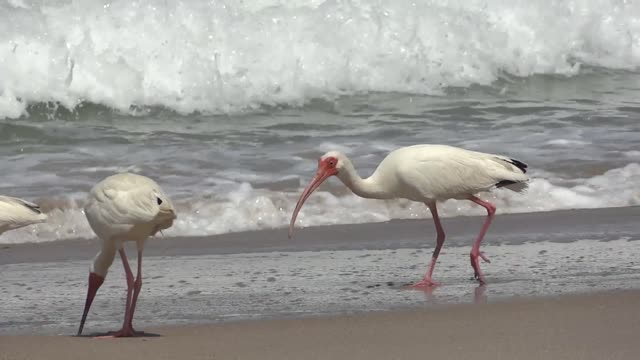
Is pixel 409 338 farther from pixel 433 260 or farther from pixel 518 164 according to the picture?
pixel 518 164

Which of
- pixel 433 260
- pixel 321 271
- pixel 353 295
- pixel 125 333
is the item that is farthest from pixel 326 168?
pixel 125 333

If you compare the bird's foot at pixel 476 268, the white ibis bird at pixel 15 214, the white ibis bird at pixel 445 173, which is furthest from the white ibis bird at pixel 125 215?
the white ibis bird at pixel 445 173

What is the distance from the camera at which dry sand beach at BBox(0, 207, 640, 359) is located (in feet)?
19.7

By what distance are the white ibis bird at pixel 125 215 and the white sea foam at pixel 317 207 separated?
252 cm

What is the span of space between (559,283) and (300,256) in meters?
1.83

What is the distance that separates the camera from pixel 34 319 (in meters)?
6.92

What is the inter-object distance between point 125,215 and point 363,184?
7.73 feet

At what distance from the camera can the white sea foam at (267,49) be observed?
14.9 meters

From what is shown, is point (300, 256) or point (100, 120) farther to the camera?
point (100, 120)

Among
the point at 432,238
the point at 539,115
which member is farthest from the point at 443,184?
the point at 539,115

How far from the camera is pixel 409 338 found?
6.11m

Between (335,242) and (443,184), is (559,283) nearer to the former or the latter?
(443,184)

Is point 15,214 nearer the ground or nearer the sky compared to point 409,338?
nearer the sky

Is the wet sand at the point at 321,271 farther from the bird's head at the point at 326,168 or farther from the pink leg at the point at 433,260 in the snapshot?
the bird's head at the point at 326,168
